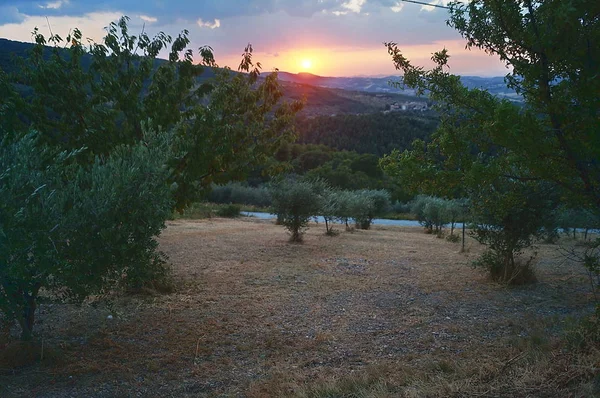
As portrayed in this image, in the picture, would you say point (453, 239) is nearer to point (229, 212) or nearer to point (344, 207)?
point (344, 207)

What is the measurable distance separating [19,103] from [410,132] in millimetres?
59035

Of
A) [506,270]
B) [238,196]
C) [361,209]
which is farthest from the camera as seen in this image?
[238,196]

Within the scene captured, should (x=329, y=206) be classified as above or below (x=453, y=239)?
above

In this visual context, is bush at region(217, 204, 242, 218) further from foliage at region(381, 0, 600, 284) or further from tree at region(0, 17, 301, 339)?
foliage at region(381, 0, 600, 284)

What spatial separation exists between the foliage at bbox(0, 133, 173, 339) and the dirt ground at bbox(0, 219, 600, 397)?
729 millimetres

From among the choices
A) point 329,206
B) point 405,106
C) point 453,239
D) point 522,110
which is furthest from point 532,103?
point 405,106

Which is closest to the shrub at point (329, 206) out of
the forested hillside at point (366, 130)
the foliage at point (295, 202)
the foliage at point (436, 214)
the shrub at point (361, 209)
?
the foliage at point (295, 202)

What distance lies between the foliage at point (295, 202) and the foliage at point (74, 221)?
34.9 ft

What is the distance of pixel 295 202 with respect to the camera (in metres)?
16.3

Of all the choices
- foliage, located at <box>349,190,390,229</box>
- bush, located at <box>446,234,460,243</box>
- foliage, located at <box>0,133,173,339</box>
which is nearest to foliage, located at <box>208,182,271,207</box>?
foliage, located at <box>349,190,390,229</box>

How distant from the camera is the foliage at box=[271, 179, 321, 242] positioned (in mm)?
16234

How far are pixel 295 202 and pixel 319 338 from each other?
9742 mm

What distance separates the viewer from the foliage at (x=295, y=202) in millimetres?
16234

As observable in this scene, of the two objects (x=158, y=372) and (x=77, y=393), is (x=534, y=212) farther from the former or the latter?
(x=77, y=393)
